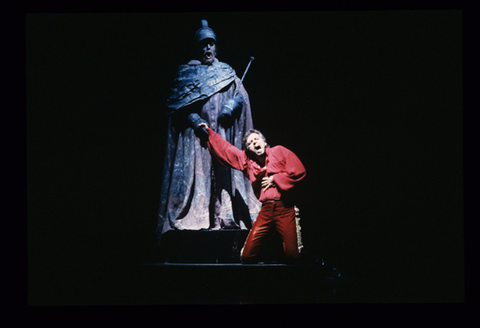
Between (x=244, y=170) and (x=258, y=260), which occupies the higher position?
(x=244, y=170)

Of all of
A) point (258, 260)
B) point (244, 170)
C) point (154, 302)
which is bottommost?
point (154, 302)

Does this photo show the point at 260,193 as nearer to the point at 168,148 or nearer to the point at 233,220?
the point at 233,220

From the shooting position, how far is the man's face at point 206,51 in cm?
381

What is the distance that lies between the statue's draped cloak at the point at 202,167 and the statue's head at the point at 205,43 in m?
0.07

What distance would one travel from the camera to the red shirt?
345 cm

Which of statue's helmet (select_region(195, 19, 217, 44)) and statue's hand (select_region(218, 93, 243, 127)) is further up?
statue's helmet (select_region(195, 19, 217, 44))

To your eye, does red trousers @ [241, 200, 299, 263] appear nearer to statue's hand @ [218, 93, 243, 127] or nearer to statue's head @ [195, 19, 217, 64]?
statue's hand @ [218, 93, 243, 127]

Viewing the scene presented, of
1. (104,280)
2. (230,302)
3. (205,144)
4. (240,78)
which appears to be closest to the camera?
(230,302)

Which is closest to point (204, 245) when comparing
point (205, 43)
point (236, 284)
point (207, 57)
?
point (236, 284)

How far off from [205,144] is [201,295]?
1.09 metres

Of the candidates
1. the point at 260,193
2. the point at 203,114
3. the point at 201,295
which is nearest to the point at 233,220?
the point at 260,193

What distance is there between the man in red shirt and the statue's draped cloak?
193 millimetres

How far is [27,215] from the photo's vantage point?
145 inches

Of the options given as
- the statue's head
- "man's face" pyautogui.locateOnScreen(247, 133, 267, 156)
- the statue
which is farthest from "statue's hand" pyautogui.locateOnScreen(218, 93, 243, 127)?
the statue's head
